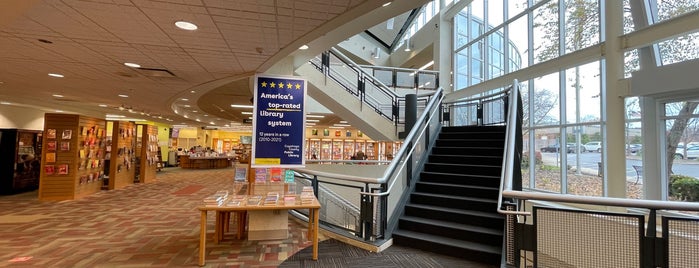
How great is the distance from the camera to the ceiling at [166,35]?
2375 millimetres

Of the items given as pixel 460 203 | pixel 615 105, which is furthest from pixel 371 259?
A: pixel 615 105

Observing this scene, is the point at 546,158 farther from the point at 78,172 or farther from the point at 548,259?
the point at 78,172

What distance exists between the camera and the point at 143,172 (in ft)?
35.4

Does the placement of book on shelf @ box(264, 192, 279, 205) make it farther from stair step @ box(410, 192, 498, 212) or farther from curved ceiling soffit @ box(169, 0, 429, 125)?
stair step @ box(410, 192, 498, 212)

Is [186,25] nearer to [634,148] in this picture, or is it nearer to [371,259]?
[371,259]

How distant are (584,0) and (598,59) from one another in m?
1.85

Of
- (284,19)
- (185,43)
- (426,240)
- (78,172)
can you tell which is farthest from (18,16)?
(78,172)

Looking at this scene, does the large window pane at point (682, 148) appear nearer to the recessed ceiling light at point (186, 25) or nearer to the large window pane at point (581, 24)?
the large window pane at point (581, 24)

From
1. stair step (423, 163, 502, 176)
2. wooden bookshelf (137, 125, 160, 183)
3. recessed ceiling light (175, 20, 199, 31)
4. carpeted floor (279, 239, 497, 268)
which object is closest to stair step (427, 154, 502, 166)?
stair step (423, 163, 502, 176)

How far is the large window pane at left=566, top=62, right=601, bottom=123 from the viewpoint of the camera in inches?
285

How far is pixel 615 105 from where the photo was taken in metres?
6.12

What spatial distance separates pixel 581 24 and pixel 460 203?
6.28m

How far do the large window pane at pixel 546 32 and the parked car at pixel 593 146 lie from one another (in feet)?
8.03

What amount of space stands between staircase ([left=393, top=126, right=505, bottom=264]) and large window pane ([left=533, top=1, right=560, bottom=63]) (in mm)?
4197
